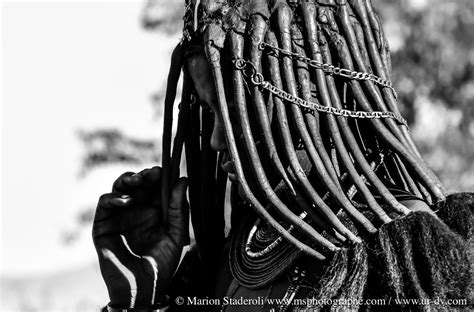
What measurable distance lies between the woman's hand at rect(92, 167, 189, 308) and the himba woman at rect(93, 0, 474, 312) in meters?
0.26

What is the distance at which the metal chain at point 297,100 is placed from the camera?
264cm

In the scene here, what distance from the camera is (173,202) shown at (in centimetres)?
320

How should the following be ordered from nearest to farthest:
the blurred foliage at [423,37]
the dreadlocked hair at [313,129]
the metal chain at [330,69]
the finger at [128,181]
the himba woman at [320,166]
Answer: the himba woman at [320,166]
the dreadlocked hair at [313,129]
the metal chain at [330,69]
the finger at [128,181]
the blurred foliage at [423,37]

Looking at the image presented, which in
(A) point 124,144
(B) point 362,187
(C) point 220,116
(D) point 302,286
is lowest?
(D) point 302,286

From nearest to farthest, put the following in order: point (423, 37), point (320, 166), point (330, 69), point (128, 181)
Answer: point (320, 166) → point (330, 69) → point (128, 181) → point (423, 37)

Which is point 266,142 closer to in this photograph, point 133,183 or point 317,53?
point 317,53

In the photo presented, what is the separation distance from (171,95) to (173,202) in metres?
0.39

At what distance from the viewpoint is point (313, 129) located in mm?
2652

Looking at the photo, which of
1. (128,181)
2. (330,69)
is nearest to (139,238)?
(128,181)

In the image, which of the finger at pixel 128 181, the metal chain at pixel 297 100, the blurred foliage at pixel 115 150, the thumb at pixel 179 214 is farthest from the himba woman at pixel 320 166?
the blurred foliage at pixel 115 150

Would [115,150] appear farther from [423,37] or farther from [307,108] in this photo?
[307,108]

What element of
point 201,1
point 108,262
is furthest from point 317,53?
point 108,262

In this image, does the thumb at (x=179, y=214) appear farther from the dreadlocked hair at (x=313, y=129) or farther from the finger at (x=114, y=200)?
the dreadlocked hair at (x=313, y=129)

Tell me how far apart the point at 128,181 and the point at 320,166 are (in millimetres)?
854
